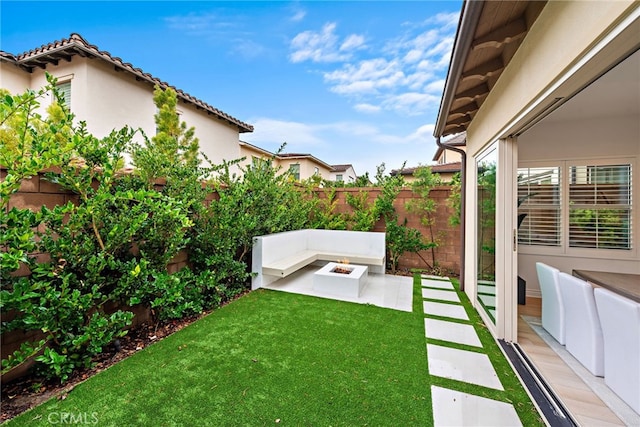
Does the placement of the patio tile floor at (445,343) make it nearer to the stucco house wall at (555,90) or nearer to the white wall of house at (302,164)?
the stucco house wall at (555,90)

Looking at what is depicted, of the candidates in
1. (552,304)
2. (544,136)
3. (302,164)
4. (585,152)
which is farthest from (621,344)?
(302,164)

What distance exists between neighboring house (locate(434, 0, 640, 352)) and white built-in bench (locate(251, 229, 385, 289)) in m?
2.02

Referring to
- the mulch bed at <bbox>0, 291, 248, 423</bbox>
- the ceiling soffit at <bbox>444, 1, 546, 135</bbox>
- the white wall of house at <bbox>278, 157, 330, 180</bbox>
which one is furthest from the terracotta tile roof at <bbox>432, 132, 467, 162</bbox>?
the white wall of house at <bbox>278, 157, 330, 180</bbox>

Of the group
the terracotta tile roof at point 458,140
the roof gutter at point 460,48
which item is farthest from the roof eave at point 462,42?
the terracotta tile roof at point 458,140

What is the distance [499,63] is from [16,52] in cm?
1088

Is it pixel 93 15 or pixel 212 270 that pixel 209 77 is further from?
pixel 212 270

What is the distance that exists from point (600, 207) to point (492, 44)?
412cm

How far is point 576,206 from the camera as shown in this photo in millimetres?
4707

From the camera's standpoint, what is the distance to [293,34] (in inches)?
294

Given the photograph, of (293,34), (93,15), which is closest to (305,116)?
(293,34)

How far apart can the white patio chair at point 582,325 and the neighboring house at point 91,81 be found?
9.55 meters

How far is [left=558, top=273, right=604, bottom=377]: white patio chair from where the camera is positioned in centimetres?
250

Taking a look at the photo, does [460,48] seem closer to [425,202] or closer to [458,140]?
[425,202]

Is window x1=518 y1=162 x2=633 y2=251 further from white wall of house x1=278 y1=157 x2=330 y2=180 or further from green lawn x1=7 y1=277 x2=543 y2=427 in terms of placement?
white wall of house x1=278 y1=157 x2=330 y2=180
